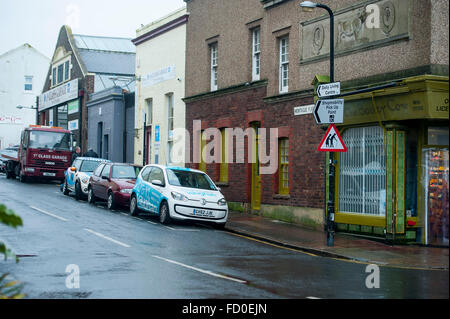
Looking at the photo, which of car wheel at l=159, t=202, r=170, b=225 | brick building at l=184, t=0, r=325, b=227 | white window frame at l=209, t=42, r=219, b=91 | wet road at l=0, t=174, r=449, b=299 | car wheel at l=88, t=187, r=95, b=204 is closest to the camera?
wet road at l=0, t=174, r=449, b=299

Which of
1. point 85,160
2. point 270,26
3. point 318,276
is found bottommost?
point 318,276

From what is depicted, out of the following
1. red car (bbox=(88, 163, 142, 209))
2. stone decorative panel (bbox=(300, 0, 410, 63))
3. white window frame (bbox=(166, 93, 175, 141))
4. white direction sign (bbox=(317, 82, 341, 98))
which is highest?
stone decorative panel (bbox=(300, 0, 410, 63))

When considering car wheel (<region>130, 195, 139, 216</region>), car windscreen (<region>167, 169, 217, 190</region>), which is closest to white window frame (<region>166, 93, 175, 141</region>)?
car wheel (<region>130, 195, 139, 216</region>)

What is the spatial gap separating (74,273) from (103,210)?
1184cm

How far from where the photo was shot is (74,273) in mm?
10633

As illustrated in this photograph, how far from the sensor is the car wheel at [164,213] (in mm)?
18828

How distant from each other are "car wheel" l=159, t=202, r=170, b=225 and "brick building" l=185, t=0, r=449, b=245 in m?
4.32

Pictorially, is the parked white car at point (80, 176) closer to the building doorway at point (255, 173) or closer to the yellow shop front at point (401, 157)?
the building doorway at point (255, 173)

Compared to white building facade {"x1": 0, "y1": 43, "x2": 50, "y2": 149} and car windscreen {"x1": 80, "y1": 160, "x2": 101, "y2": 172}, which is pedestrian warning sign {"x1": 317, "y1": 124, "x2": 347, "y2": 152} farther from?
white building facade {"x1": 0, "y1": 43, "x2": 50, "y2": 149}

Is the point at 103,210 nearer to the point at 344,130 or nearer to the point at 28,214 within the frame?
the point at 28,214

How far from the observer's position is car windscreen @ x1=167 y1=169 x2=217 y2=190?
1958cm

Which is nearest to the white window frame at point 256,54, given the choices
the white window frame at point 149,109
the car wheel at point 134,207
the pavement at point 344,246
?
the pavement at point 344,246

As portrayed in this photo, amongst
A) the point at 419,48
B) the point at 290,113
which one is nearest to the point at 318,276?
the point at 419,48

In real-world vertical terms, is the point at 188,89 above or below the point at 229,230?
above
